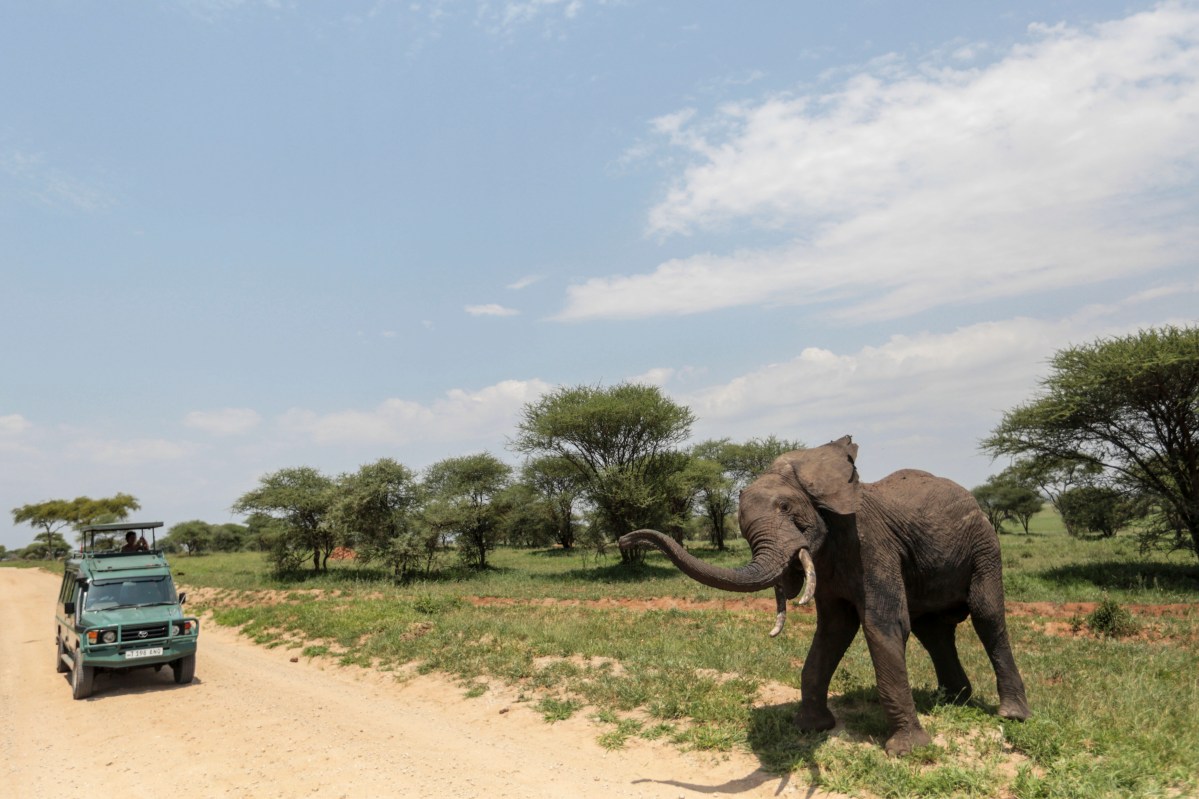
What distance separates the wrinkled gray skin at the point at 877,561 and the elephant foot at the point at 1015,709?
1 cm

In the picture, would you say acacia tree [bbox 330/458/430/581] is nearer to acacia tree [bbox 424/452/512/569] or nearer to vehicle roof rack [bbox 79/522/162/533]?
acacia tree [bbox 424/452/512/569]

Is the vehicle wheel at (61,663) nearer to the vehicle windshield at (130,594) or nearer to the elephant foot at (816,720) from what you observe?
the vehicle windshield at (130,594)

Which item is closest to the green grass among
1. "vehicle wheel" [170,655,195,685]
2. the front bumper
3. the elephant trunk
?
the elephant trunk

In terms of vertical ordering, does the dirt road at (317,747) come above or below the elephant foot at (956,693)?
below

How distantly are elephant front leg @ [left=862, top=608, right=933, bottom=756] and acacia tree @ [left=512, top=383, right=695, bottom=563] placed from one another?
2621 centimetres

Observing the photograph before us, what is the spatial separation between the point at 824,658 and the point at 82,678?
40.0 ft

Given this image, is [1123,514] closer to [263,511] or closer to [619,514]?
[619,514]

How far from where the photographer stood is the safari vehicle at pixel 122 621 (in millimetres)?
11820

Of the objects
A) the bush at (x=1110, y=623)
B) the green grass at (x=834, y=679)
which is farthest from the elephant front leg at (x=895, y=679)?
the bush at (x=1110, y=623)

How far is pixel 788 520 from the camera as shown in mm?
6453

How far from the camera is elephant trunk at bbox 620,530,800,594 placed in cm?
564

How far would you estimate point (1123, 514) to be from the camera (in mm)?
25328

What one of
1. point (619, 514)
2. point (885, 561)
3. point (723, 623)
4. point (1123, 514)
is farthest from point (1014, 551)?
point (885, 561)

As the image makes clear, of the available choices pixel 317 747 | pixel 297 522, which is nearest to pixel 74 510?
pixel 297 522
